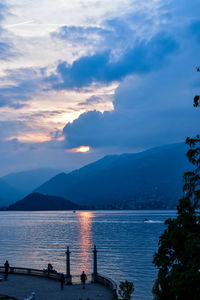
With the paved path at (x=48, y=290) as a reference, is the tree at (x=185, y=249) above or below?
above

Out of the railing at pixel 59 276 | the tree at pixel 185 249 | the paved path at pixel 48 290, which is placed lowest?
the paved path at pixel 48 290

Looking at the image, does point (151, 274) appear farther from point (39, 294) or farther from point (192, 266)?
point (192, 266)

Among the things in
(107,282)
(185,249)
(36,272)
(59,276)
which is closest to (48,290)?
(59,276)

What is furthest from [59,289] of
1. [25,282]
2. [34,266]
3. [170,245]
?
[34,266]

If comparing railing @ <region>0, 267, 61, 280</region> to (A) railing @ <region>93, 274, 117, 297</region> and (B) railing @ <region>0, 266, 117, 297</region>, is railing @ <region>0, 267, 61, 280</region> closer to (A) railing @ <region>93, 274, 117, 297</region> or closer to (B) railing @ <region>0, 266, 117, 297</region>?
(B) railing @ <region>0, 266, 117, 297</region>

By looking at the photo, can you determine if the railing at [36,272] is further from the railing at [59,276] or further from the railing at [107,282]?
the railing at [107,282]

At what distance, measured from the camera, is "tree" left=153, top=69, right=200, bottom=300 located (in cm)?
1567

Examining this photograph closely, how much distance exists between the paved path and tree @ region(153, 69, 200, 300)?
9.03 meters

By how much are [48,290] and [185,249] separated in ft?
51.2

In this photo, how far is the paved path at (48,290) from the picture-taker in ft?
88.1

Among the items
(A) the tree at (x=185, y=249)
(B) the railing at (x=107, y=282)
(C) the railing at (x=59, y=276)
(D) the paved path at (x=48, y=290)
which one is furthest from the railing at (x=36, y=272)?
(A) the tree at (x=185, y=249)

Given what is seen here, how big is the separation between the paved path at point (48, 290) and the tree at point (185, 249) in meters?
9.03

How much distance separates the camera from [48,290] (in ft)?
94.6

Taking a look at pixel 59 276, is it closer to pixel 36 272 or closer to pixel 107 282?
pixel 36 272
